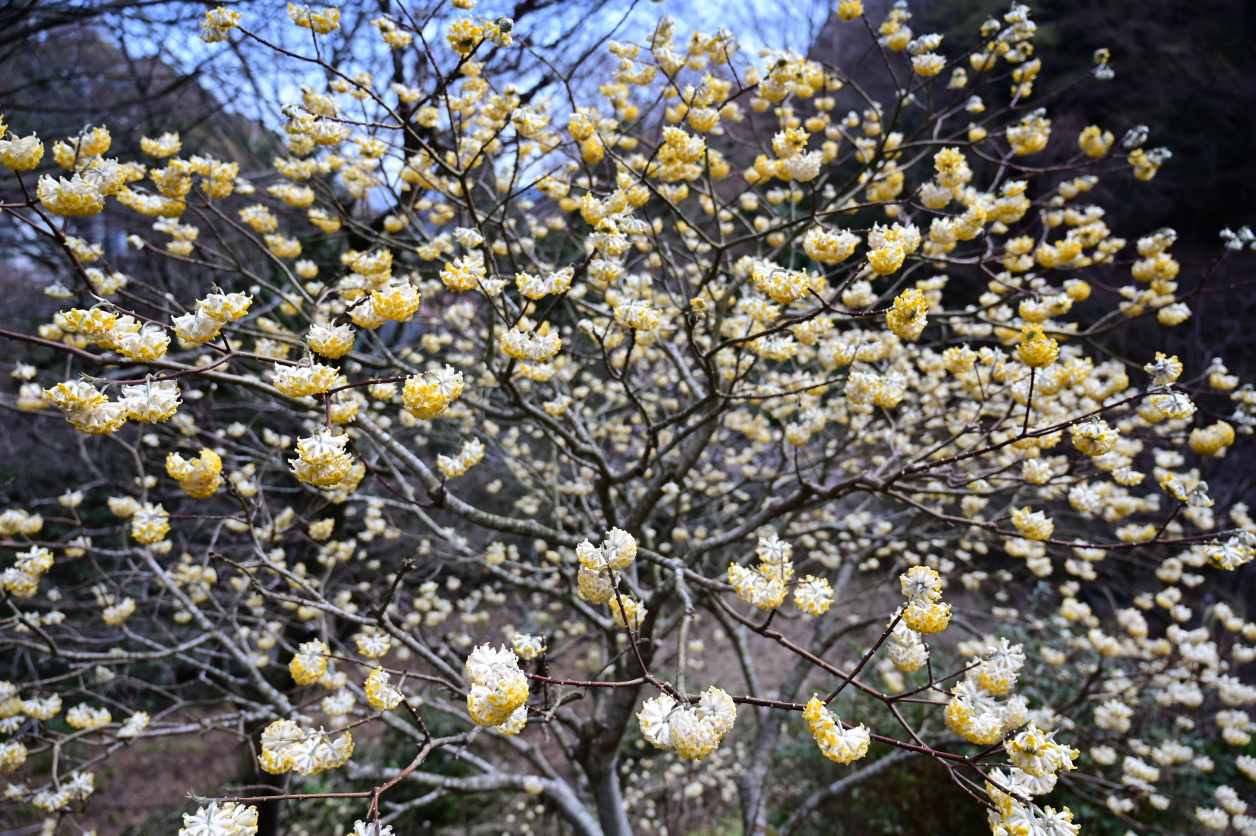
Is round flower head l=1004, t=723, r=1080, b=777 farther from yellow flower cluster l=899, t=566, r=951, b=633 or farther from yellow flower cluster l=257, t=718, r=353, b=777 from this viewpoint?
yellow flower cluster l=257, t=718, r=353, b=777

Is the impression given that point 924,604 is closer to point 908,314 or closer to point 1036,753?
point 1036,753

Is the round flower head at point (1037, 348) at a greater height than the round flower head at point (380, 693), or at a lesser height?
greater

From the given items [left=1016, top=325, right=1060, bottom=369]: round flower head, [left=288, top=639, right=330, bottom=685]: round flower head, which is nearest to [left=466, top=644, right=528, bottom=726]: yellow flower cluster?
[left=288, top=639, right=330, bottom=685]: round flower head

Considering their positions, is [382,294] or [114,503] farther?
[114,503]

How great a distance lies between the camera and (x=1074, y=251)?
2336 millimetres

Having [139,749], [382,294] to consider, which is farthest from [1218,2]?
[139,749]

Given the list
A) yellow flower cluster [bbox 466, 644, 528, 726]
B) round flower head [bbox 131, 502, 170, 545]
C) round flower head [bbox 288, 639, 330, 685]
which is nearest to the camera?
yellow flower cluster [bbox 466, 644, 528, 726]

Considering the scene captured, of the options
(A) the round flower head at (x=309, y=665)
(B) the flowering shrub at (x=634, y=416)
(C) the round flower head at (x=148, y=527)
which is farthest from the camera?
(C) the round flower head at (x=148, y=527)

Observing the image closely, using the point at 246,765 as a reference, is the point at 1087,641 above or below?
above

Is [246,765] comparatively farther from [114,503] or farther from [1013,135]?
[1013,135]

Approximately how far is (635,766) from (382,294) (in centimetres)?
566

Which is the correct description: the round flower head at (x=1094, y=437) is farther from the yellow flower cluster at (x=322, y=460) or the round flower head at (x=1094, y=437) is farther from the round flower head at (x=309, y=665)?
the round flower head at (x=309, y=665)

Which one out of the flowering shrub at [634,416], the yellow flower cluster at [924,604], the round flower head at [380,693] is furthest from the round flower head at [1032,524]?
the round flower head at [380,693]

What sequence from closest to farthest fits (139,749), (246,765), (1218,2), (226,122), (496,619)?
(246,765), (226,122), (139,749), (1218,2), (496,619)
